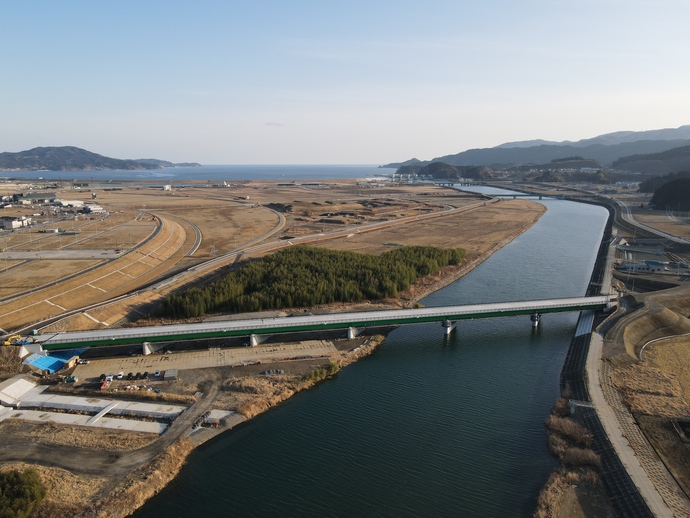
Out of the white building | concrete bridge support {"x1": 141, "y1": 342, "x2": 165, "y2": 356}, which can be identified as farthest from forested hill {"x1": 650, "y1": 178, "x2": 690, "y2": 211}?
the white building

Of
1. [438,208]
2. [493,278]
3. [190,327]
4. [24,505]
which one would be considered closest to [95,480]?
[24,505]

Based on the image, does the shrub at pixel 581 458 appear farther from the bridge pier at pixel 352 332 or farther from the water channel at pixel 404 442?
the bridge pier at pixel 352 332

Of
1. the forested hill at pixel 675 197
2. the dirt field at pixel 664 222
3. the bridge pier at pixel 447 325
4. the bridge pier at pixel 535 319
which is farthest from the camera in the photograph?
the forested hill at pixel 675 197

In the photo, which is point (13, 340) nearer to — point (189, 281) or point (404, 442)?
point (189, 281)

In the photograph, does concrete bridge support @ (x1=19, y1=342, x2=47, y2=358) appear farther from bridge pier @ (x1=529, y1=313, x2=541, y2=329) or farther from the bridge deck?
bridge pier @ (x1=529, y1=313, x2=541, y2=329)

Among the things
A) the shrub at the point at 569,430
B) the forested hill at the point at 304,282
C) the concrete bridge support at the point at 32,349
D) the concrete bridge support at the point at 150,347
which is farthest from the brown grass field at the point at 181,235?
the shrub at the point at 569,430

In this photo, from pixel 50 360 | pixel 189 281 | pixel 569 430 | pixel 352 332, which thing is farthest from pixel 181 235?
pixel 569 430

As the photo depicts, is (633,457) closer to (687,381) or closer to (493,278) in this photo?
(687,381)
